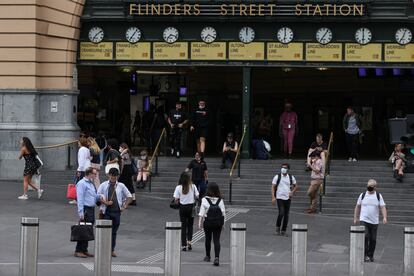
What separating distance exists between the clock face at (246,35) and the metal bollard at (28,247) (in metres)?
16.8

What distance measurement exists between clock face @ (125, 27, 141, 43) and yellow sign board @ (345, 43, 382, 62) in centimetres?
724

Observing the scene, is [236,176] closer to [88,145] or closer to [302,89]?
[88,145]

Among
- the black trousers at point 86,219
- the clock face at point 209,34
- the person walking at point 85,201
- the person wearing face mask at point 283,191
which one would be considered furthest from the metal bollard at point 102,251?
the clock face at point 209,34

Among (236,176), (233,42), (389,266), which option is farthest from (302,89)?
(389,266)

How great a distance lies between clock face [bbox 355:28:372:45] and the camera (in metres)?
27.1

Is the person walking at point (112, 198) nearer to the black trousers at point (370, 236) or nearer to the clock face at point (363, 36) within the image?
the black trousers at point (370, 236)

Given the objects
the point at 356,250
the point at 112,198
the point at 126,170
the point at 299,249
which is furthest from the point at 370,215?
the point at 126,170

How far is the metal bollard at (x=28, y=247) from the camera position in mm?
11578

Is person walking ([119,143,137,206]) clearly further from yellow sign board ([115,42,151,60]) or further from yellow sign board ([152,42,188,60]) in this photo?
yellow sign board ([115,42,151,60])

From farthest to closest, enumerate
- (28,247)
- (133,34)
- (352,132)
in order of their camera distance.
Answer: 1. (133,34)
2. (352,132)
3. (28,247)

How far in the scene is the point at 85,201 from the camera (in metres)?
14.6

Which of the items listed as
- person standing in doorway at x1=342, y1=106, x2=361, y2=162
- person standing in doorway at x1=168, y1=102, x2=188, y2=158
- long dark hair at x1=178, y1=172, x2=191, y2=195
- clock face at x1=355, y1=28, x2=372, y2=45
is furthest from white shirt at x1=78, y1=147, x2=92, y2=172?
clock face at x1=355, y1=28, x2=372, y2=45

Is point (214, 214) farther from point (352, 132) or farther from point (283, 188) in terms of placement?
point (352, 132)

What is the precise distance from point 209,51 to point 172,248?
1574cm
